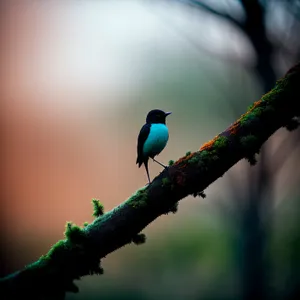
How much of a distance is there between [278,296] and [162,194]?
308 inches

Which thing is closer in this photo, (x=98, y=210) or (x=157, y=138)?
(x=98, y=210)

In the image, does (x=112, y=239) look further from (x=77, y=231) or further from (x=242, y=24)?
(x=242, y=24)

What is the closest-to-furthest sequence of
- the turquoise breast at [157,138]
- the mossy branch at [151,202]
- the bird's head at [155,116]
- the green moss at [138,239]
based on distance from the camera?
1. the mossy branch at [151,202]
2. the green moss at [138,239]
3. the turquoise breast at [157,138]
4. the bird's head at [155,116]

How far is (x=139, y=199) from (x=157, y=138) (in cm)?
81

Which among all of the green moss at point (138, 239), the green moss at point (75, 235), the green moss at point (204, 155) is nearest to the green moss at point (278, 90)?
the green moss at point (204, 155)

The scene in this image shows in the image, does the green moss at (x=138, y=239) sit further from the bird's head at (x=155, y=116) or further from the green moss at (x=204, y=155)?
the bird's head at (x=155, y=116)

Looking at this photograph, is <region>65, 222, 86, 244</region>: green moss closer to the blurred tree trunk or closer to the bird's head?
the bird's head

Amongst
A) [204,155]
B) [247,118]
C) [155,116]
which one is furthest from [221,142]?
A: [155,116]

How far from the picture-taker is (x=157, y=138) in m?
3.70

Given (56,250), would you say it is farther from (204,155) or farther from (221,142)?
(221,142)

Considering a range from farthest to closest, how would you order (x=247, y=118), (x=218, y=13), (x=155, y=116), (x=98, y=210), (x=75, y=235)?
(x=218, y=13) → (x=155, y=116) → (x=98, y=210) → (x=247, y=118) → (x=75, y=235)

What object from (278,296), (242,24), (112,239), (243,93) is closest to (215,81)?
(243,93)

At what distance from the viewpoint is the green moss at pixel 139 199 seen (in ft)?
10.0

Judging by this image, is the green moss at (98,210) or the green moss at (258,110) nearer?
the green moss at (258,110)
